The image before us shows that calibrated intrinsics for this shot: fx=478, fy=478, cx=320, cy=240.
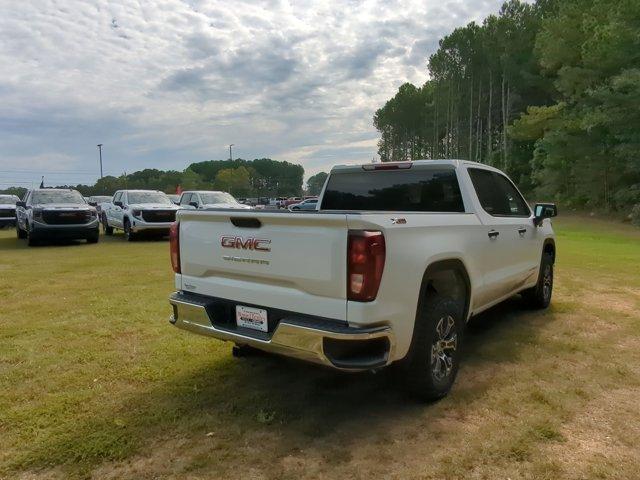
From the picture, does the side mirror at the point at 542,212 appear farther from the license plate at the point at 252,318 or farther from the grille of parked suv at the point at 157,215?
the grille of parked suv at the point at 157,215

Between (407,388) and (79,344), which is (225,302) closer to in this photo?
(407,388)

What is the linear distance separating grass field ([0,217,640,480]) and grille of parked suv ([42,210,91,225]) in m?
9.41

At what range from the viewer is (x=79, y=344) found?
481cm

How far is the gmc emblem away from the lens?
320 cm

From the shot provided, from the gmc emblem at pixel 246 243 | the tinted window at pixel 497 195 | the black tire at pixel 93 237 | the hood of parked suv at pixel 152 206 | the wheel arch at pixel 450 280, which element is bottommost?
the black tire at pixel 93 237

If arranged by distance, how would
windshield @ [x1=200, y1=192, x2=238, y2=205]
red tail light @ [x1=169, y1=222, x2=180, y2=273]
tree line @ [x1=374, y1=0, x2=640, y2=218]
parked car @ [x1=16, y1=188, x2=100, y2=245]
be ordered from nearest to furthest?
red tail light @ [x1=169, y1=222, x2=180, y2=273] < parked car @ [x1=16, y1=188, x2=100, y2=245] < windshield @ [x1=200, y1=192, x2=238, y2=205] < tree line @ [x1=374, y1=0, x2=640, y2=218]

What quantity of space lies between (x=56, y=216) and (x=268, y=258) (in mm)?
13463

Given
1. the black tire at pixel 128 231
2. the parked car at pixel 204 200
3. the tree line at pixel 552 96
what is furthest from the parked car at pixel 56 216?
the tree line at pixel 552 96

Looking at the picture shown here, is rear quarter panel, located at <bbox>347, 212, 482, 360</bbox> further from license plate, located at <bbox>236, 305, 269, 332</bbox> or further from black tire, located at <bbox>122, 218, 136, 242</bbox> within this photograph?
black tire, located at <bbox>122, 218, 136, 242</bbox>

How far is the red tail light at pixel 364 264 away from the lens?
9.16 feet

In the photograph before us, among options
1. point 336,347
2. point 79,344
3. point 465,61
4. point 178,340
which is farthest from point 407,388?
point 465,61

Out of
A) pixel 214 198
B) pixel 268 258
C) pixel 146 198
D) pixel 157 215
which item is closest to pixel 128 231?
pixel 157 215

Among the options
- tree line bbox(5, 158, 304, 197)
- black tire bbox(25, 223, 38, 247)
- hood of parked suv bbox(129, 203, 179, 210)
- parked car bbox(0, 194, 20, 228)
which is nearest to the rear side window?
hood of parked suv bbox(129, 203, 179, 210)

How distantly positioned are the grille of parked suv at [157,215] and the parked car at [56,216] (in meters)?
1.51
